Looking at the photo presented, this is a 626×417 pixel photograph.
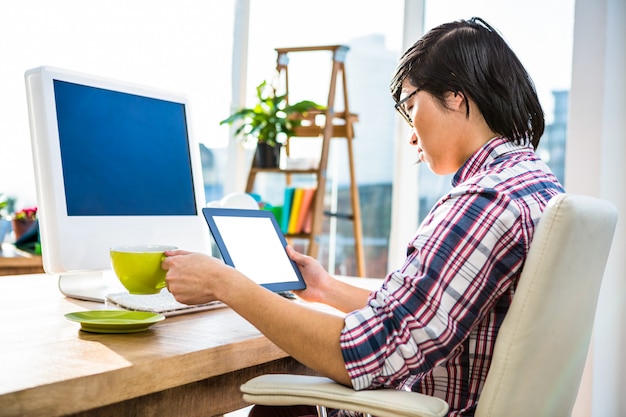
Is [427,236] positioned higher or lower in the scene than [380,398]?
higher

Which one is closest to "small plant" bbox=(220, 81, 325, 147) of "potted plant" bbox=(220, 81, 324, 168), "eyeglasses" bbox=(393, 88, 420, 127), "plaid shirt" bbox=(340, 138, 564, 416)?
"potted plant" bbox=(220, 81, 324, 168)

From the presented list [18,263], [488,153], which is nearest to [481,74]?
A: [488,153]

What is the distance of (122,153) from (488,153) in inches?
31.9

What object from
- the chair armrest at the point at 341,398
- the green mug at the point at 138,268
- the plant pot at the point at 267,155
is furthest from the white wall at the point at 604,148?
the green mug at the point at 138,268

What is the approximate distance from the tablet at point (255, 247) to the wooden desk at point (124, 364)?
110mm

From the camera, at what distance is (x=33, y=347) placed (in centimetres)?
94

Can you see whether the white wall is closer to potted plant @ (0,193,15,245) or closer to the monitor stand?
the monitor stand

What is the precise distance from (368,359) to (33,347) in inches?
19.2

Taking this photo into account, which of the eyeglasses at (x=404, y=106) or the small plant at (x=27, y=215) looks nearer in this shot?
the eyeglasses at (x=404, y=106)

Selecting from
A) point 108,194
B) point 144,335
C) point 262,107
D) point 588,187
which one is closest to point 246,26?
point 262,107

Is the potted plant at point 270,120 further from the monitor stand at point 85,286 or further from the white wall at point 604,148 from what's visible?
the monitor stand at point 85,286

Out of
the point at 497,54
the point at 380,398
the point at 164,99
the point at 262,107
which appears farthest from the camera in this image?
the point at 262,107

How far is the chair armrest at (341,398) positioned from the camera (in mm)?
891

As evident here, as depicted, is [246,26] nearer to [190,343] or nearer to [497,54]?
[497,54]
